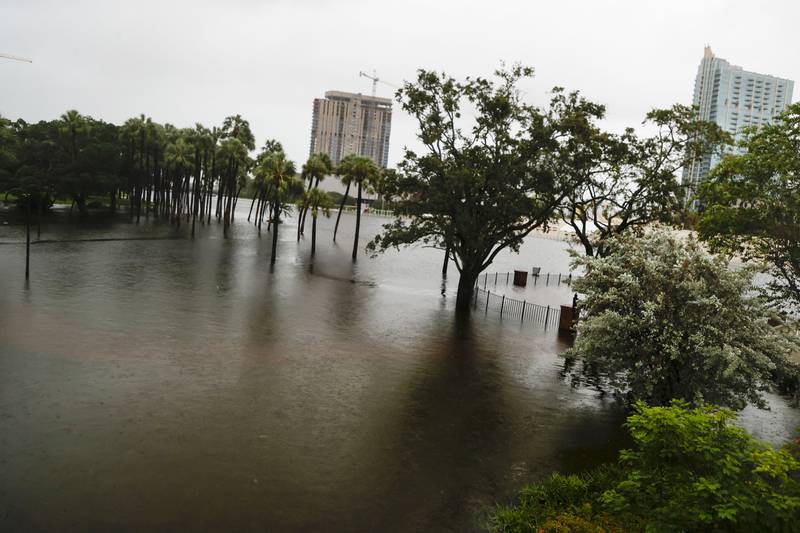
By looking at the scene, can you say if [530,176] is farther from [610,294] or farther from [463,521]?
[463,521]

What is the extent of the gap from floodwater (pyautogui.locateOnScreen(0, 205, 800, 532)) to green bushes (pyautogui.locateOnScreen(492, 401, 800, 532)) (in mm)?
992

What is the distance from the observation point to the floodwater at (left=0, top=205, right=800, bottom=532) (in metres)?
9.70

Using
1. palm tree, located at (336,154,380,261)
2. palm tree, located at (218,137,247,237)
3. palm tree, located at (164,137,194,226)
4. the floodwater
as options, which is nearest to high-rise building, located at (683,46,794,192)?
palm tree, located at (218,137,247,237)

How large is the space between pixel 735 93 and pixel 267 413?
204 meters

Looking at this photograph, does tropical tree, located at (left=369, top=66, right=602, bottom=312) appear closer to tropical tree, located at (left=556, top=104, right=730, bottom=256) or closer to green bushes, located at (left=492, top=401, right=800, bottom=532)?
tropical tree, located at (left=556, top=104, right=730, bottom=256)

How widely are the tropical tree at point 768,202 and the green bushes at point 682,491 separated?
485 inches

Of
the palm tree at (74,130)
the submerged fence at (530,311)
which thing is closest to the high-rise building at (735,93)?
the submerged fence at (530,311)

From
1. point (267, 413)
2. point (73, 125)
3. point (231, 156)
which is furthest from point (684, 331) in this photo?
point (73, 125)

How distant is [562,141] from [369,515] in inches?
961

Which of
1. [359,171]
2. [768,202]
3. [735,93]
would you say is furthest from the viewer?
[735,93]

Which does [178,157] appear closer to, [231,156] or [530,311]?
[231,156]

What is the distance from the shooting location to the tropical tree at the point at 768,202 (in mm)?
19484

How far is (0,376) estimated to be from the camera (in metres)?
14.3

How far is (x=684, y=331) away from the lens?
14.7 m
